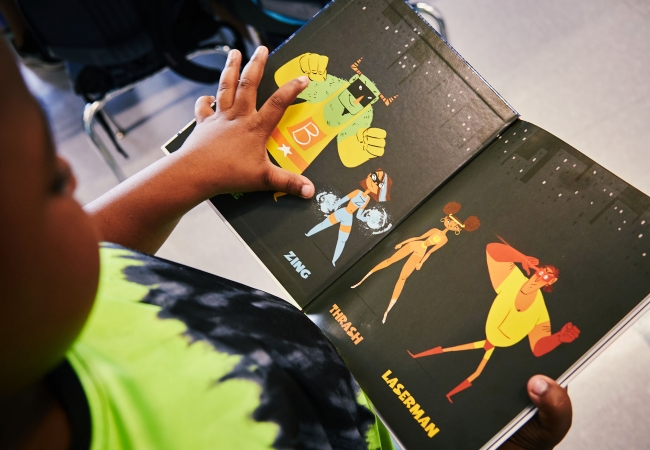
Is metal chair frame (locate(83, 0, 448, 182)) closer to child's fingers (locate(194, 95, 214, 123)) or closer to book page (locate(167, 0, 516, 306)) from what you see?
book page (locate(167, 0, 516, 306))

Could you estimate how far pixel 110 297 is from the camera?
419mm

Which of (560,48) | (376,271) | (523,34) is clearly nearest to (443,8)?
(523,34)

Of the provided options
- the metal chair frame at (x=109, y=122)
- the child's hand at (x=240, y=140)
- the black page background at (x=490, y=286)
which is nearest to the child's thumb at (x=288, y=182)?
the child's hand at (x=240, y=140)

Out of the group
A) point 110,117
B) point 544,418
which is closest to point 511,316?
point 544,418

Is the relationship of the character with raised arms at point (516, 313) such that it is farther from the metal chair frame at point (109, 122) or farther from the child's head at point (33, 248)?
the metal chair frame at point (109, 122)

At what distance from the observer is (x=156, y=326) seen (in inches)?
15.9

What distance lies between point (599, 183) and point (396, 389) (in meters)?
0.33

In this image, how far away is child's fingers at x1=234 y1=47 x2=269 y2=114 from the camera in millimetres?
604

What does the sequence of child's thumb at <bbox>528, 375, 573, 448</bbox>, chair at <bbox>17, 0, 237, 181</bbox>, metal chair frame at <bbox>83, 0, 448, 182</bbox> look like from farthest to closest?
1. metal chair frame at <bbox>83, 0, 448, 182</bbox>
2. chair at <bbox>17, 0, 237, 181</bbox>
3. child's thumb at <bbox>528, 375, 573, 448</bbox>

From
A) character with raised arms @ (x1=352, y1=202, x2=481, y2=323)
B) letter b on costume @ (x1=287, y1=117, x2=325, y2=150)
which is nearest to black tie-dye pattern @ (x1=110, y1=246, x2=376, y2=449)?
character with raised arms @ (x1=352, y1=202, x2=481, y2=323)

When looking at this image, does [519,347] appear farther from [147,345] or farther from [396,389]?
[147,345]

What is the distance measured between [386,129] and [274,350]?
313 mm

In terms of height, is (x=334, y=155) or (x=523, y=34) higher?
(x=523, y=34)

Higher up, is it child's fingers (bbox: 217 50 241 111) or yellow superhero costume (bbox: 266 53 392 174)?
yellow superhero costume (bbox: 266 53 392 174)
